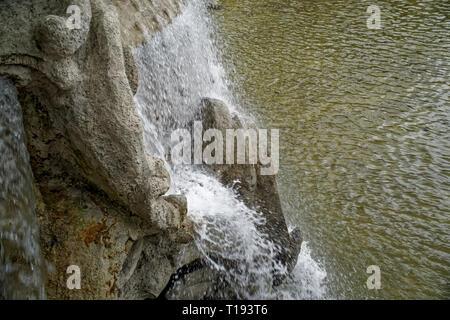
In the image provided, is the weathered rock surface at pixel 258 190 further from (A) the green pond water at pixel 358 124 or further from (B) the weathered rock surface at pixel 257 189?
(A) the green pond water at pixel 358 124

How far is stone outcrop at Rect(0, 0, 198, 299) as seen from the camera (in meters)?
1.95

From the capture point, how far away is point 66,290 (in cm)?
227

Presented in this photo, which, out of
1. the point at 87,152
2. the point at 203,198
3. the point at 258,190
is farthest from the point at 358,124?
the point at 87,152

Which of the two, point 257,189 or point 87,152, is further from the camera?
point 257,189

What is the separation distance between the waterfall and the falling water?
1.27 metres

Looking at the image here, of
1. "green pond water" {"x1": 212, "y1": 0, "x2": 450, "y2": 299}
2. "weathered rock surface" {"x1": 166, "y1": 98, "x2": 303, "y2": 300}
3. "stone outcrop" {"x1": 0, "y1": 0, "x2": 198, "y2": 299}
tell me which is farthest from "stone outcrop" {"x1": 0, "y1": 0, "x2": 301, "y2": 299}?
"green pond water" {"x1": 212, "y1": 0, "x2": 450, "y2": 299}

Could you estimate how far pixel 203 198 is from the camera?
11.8ft

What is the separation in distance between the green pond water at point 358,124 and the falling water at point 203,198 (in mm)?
621

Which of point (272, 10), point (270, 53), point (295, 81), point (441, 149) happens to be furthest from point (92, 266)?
point (272, 10)

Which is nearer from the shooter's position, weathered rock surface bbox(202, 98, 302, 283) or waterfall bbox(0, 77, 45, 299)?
waterfall bbox(0, 77, 45, 299)

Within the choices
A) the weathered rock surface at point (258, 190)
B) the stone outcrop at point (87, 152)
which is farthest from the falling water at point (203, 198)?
the stone outcrop at point (87, 152)

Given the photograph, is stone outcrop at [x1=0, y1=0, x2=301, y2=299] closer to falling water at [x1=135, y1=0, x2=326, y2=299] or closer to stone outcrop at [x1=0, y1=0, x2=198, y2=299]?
stone outcrop at [x1=0, y1=0, x2=198, y2=299]

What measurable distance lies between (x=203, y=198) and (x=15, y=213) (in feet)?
5.79

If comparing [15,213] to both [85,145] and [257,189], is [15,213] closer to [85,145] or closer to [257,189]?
[85,145]
